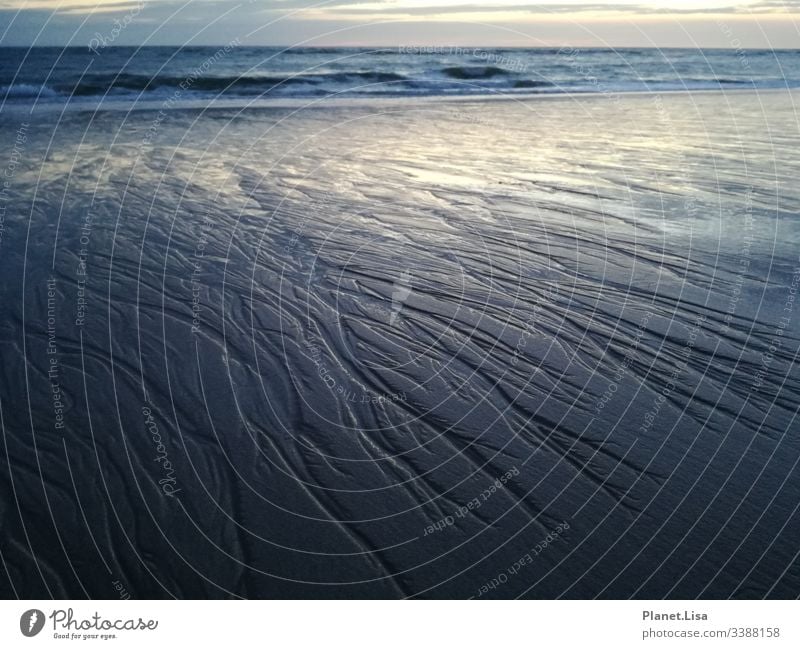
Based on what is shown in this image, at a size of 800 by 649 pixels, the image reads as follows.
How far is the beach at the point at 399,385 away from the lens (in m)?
4.34

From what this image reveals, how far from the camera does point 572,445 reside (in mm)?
5250

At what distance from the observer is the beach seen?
171 inches

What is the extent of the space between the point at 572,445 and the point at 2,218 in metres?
8.04

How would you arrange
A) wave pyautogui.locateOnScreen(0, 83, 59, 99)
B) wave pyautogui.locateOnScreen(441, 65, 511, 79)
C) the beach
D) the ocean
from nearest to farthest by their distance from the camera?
the beach
wave pyautogui.locateOnScreen(0, 83, 59, 99)
the ocean
wave pyautogui.locateOnScreen(441, 65, 511, 79)

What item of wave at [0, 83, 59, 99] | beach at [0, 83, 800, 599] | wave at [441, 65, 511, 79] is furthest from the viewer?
wave at [441, 65, 511, 79]

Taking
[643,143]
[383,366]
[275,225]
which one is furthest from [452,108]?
[383,366]

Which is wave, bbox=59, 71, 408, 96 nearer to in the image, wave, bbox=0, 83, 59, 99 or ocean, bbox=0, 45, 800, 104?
ocean, bbox=0, 45, 800, 104

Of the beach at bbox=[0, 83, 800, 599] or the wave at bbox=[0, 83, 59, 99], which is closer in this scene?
the beach at bbox=[0, 83, 800, 599]

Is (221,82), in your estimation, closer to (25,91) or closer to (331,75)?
(331,75)

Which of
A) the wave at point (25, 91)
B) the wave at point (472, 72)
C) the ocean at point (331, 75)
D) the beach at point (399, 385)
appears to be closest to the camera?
the beach at point (399, 385)

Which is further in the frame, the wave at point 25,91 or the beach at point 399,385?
the wave at point 25,91

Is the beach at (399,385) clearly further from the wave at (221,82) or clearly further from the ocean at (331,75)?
the wave at (221,82)

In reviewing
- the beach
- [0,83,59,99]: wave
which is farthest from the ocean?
the beach

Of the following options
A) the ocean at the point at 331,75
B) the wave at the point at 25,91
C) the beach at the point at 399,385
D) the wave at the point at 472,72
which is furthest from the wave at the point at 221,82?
the beach at the point at 399,385
